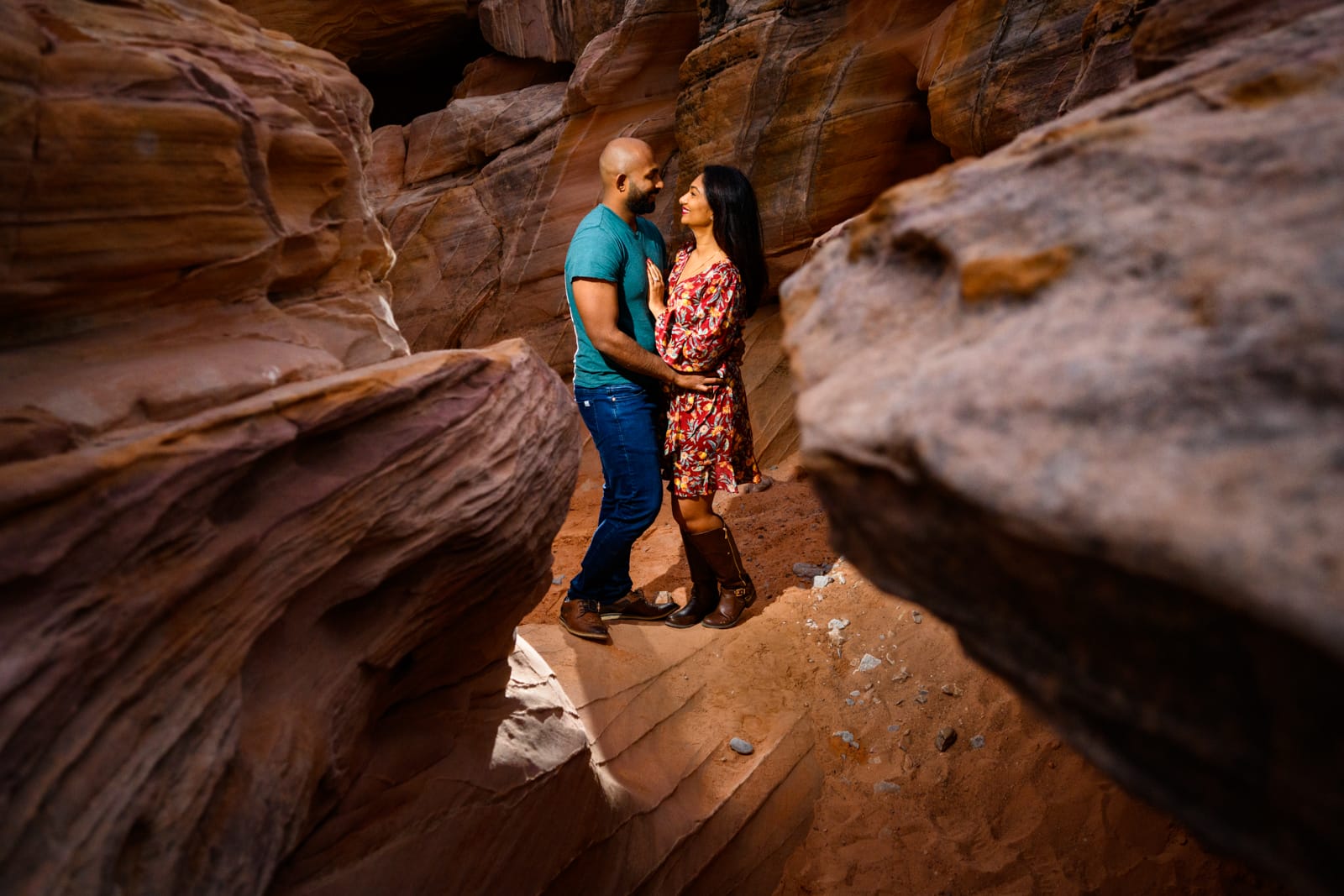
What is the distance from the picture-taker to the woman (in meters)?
3.55

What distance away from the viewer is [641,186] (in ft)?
12.0

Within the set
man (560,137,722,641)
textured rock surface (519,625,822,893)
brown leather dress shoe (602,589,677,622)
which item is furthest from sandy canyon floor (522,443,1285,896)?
man (560,137,722,641)

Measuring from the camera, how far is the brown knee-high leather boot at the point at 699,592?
160 inches

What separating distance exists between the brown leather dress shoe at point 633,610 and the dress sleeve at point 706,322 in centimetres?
122

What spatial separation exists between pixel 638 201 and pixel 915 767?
8.55 ft

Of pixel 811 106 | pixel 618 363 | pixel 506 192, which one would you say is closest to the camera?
pixel 618 363

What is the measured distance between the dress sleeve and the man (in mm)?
81

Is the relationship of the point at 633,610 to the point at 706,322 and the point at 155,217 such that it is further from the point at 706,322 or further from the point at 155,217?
the point at 155,217

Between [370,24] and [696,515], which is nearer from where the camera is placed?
[696,515]

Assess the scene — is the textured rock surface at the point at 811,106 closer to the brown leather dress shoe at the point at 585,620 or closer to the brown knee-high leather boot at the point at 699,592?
the brown knee-high leather boot at the point at 699,592

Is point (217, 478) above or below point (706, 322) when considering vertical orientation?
above

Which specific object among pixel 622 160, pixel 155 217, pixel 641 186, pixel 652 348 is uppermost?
pixel 155 217

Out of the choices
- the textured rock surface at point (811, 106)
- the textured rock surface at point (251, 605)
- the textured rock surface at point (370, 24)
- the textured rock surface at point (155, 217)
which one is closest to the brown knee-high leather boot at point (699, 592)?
the textured rock surface at point (251, 605)

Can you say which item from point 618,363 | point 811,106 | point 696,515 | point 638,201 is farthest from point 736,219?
point 811,106
